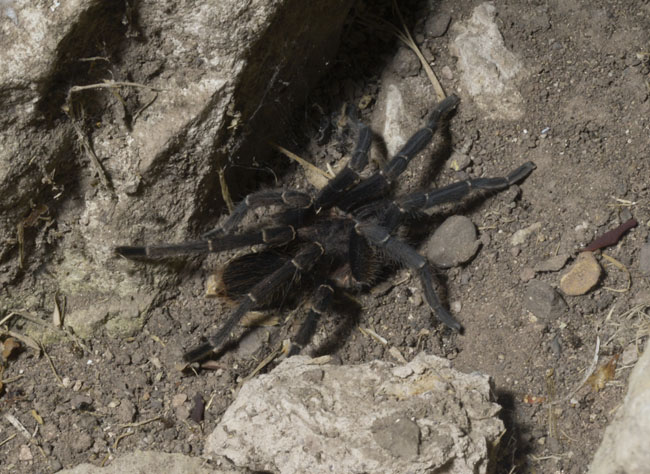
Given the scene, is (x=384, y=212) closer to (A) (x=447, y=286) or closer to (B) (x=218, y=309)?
(A) (x=447, y=286)

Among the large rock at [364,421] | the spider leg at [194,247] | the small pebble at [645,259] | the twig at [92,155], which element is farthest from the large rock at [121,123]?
the small pebble at [645,259]

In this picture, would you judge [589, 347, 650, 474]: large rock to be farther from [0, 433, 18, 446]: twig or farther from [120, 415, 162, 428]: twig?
[0, 433, 18, 446]: twig

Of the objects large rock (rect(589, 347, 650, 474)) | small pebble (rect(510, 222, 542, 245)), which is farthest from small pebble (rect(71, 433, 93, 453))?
small pebble (rect(510, 222, 542, 245))

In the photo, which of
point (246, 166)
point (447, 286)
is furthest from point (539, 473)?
point (246, 166)

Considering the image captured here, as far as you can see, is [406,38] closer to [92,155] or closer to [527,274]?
[527,274]

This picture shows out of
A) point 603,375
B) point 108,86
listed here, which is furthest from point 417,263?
point 108,86

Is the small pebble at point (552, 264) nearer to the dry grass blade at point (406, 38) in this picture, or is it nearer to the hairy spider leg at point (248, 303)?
the dry grass blade at point (406, 38)
